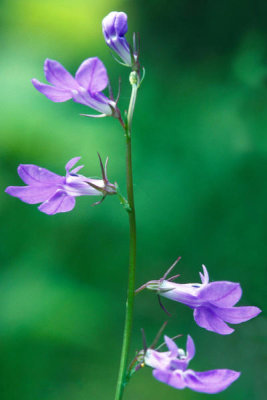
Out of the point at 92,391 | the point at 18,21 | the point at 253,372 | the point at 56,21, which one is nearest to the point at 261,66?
the point at 56,21

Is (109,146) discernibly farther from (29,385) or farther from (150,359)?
(150,359)

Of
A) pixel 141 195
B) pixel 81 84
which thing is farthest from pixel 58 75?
pixel 141 195

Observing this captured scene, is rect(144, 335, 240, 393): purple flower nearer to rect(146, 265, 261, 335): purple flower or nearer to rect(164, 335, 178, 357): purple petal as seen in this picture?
rect(164, 335, 178, 357): purple petal

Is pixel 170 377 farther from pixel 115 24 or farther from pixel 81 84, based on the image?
pixel 115 24

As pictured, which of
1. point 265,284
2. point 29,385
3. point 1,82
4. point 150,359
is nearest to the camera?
point 150,359

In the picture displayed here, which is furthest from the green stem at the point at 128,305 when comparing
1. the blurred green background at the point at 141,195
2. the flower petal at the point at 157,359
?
the blurred green background at the point at 141,195

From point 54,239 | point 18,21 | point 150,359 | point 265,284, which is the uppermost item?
point 18,21

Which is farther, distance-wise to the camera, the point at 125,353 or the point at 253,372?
the point at 253,372
